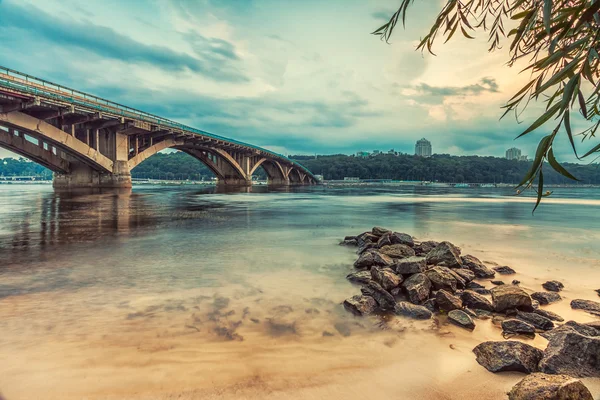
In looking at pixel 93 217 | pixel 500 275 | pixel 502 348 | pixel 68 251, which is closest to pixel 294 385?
pixel 502 348

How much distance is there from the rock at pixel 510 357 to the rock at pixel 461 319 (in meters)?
0.88

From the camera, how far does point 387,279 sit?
6094 millimetres

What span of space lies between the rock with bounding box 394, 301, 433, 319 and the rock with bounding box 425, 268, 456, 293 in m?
1.00

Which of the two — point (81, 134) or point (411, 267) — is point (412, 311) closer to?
point (411, 267)

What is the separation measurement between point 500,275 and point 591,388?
5.14 meters

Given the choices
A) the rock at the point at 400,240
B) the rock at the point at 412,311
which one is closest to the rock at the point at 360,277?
the rock at the point at 412,311

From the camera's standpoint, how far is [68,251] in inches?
377

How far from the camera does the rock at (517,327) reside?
14.4 ft

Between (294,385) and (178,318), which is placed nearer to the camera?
(294,385)

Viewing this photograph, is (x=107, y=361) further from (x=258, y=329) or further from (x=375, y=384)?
(x=375, y=384)

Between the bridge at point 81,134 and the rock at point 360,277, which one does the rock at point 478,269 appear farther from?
the bridge at point 81,134

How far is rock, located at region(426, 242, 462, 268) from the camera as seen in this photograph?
738 cm

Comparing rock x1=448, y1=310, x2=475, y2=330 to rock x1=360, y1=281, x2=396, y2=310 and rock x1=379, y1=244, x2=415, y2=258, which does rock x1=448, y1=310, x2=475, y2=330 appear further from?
rock x1=379, y1=244, x2=415, y2=258

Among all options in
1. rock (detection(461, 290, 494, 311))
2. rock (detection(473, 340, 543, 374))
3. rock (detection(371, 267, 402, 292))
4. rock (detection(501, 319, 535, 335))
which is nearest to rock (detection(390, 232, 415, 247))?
rock (detection(371, 267, 402, 292))
